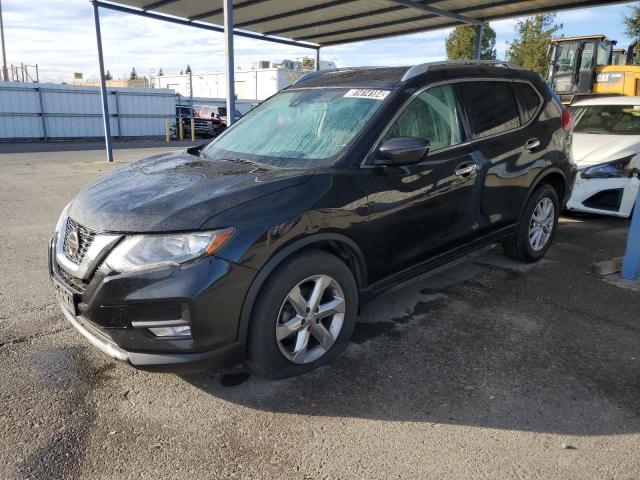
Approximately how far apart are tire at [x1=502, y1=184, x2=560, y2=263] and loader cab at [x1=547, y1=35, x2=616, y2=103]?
403 inches

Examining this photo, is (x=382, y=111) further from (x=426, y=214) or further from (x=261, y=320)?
(x=261, y=320)

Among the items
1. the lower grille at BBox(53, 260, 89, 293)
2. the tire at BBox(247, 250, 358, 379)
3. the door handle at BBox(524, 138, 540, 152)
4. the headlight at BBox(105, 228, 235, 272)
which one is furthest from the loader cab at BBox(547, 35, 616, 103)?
the lower grille at BBox(53, 260, 89, 293)

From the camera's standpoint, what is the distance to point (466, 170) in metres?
3.85

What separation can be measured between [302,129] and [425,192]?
3.24 ft

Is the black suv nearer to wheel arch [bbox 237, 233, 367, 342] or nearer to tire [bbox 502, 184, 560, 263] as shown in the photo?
wheel arch [bbox 237, 233, 367, 342]

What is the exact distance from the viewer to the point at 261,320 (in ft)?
8.89

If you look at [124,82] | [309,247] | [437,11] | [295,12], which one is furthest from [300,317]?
[124,82]

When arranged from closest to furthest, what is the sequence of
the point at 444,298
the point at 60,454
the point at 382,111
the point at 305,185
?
the point at 60,454, the point at 305,185, the point at 382,111, the point at 444,298

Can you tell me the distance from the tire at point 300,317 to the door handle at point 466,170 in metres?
1.28

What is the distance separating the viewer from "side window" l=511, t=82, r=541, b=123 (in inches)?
180

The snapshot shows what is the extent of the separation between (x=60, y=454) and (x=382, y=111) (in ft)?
8.76

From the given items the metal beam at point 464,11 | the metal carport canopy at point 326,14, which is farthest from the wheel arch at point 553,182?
the metal beam at point 464,11

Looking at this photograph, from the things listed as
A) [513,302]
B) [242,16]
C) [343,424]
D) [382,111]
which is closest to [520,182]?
[513,302]

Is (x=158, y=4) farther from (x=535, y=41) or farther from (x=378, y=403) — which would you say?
(x=535, y=41)
